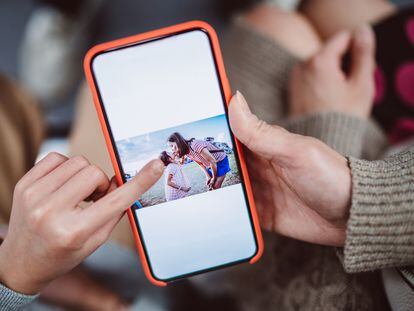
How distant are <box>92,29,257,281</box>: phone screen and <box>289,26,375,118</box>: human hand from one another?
246mm

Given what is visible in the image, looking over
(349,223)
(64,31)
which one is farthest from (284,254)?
(64,31)

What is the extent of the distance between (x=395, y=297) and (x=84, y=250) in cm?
35

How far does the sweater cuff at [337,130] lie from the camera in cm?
53

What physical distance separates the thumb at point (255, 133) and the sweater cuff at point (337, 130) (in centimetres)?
16

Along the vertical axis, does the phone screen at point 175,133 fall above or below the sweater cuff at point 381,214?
above

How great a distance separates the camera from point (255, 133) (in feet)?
1.28

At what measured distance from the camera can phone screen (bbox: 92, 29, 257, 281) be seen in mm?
405

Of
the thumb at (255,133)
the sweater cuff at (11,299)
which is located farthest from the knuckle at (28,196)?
the thumb at (255,133)

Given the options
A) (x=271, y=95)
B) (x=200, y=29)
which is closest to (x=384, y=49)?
(x=271, y=95)

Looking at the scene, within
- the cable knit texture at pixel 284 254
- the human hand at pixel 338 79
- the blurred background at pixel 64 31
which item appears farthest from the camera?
the blurred background at pixel 64 31

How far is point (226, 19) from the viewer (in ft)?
3.40

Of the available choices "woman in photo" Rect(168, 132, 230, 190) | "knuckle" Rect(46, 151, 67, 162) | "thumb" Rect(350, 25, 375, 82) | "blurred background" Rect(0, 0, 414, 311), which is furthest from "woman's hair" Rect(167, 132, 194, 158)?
"blurred background" Rect(0, 0, 414, 311)

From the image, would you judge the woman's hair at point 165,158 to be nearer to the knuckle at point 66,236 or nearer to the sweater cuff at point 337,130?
the knuckle at point 66,236

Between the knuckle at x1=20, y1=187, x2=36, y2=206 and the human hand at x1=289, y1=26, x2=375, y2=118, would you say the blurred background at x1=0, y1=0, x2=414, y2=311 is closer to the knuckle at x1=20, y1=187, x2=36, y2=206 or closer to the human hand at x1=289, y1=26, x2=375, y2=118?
the human hand at x1=289, y1=26, x2=375, y2=118
